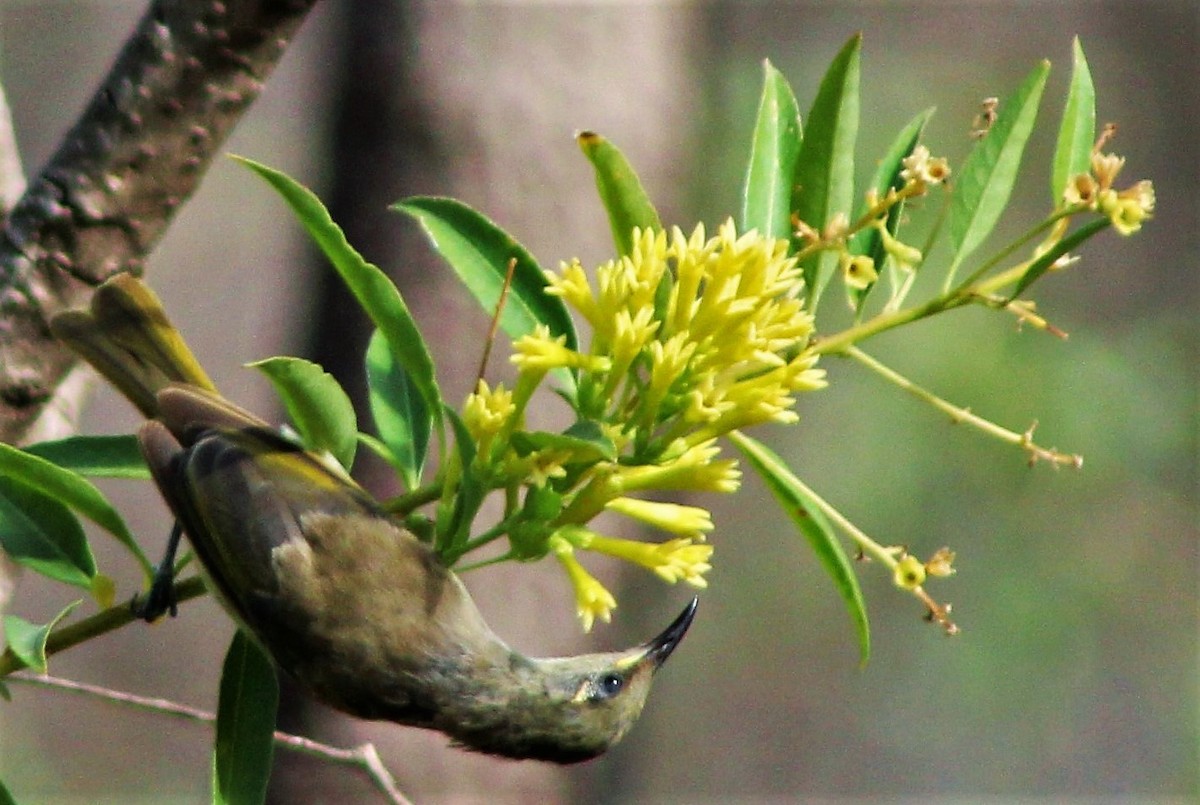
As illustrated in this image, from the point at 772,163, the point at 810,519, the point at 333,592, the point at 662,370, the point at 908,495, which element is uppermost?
the point at 772,163

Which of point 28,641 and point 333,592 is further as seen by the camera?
point 333,592

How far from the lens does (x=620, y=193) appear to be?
1.73 meters

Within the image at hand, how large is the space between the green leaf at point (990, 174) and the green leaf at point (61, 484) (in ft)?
3.80

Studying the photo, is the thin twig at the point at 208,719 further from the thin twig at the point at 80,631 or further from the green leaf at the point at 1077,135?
the green leaf at the point at 1077,135

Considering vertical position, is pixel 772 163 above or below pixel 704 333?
above

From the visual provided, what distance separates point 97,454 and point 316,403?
40cm

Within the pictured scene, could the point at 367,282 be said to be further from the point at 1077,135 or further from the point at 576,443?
the point at 1077,135

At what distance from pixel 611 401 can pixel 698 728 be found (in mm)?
9151

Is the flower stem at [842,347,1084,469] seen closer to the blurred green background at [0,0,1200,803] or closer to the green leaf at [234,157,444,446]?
the green leaf at [234,157,444,446]

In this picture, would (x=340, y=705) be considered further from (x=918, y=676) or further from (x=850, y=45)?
(x=918, y=676)

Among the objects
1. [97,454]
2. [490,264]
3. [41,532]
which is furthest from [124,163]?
[490,264]

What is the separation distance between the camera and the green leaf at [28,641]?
1.55 meters

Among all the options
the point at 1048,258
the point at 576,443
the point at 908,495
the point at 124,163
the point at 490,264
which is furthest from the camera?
the point at 908,495

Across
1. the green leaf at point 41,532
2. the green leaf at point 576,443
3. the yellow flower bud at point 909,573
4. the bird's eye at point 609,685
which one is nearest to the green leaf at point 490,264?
the green leaf at point 576,443
